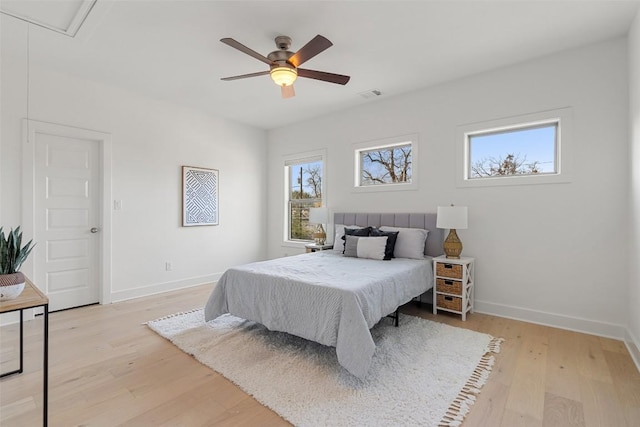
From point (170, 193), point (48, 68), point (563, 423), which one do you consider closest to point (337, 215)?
point (170, 193)

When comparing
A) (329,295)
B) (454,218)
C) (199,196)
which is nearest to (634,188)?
(454,218)

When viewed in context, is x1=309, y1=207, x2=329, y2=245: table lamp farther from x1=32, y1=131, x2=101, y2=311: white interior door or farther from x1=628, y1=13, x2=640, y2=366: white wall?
x1=628, y1=13, x2=640, y2=366: white wall

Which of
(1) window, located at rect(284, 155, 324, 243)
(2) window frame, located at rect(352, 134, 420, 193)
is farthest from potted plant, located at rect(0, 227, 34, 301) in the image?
(1) window, located at rect(284, 155, 324, 243)

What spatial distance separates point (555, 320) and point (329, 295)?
8.12 ft

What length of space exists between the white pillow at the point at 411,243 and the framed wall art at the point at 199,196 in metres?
2.99

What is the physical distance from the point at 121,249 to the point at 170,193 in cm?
99

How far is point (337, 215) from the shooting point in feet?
15.4

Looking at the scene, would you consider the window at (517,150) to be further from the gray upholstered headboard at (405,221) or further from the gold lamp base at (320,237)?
the gold lamp base at (320,237)

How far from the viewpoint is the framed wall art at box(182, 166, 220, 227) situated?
179 inches

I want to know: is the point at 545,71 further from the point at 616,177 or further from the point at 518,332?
the point at 518,332

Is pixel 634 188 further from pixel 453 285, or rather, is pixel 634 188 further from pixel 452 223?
pixel 453 285

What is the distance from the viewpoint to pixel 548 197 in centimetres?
307

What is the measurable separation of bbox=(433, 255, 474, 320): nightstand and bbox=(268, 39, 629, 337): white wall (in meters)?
0.22

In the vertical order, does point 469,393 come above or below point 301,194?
below
